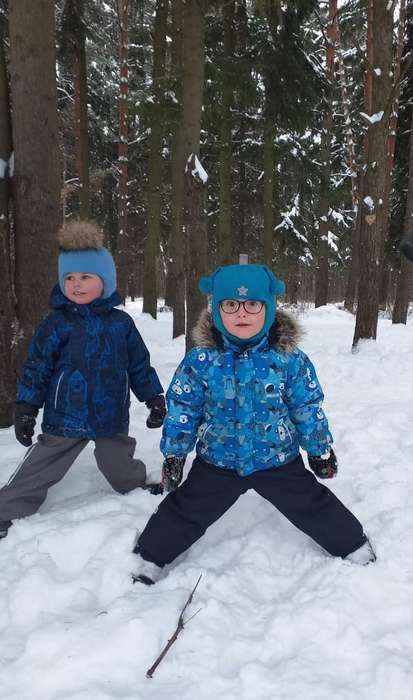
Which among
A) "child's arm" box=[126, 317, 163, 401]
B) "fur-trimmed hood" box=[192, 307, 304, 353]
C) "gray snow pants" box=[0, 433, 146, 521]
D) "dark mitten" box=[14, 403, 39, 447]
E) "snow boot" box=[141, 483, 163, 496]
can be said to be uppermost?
"fur-trimmed hood" box=[192, 307, 304, 353]

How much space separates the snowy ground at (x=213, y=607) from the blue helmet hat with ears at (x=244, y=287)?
1.18 metres

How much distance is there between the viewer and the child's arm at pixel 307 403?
7.88 feet

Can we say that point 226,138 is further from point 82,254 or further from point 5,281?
point 82,254

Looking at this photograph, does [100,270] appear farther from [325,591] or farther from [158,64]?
[158,64]

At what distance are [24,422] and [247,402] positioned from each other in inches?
51.6

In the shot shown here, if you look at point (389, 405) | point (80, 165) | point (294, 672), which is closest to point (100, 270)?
point (294, 672)

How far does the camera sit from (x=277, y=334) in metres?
2.42

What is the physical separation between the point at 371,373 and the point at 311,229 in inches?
521

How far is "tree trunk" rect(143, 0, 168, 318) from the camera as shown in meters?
9.38

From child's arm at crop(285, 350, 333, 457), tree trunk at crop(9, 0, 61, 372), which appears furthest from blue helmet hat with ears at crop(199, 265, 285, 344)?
tree trunk at crop(9, 0, 61, 372)

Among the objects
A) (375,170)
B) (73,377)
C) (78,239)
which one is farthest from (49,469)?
(375,170)

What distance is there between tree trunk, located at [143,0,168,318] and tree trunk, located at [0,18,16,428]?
5.58 m

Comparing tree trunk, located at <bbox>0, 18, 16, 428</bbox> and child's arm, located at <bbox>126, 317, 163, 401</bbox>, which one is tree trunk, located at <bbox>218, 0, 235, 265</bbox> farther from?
child's arm, located at <bbox>126, 317, 163, 401</bbox>

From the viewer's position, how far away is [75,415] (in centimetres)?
278
